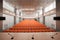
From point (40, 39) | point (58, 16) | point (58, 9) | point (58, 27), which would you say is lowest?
point (40, 39)

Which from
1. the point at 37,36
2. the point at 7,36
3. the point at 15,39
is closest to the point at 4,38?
the point at 7,36

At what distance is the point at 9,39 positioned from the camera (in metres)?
6.11

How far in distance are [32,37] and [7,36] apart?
5.77 ft

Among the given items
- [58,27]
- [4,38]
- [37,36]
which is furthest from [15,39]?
[58,27]

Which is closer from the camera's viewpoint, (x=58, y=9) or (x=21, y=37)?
(x=21, y=37)

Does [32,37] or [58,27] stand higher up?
[58,27]

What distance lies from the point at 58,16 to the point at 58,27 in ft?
2.99

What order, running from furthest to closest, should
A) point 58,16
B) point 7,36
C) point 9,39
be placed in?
point 58,16
point 7,36
point 9,39

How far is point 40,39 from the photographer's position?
6.21 metres

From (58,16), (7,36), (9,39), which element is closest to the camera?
(9,39)

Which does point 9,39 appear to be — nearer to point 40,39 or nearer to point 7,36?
point 7,36

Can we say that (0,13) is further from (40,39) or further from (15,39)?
(40,39)

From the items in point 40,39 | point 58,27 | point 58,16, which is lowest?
point 40,39

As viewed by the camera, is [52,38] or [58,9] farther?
[58,9]
